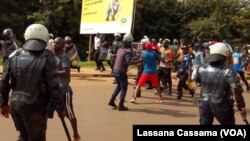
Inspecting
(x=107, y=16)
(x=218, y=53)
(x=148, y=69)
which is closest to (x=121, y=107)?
(x=148, y=69)

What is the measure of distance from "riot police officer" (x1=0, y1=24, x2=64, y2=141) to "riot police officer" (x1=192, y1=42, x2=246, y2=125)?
1926 mm

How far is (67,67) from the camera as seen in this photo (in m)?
7.27

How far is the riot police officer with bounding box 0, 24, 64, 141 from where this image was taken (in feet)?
16.7

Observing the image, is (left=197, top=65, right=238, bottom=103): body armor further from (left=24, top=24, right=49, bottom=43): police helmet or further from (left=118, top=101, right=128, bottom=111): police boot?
(left=118, top=101, right=128, bottom=111): police boot

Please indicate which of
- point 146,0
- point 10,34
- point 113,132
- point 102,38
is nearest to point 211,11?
point 146,0

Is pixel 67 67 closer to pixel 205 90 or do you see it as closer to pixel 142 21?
pixel 205 90

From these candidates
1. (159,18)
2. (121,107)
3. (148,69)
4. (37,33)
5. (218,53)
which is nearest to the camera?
(37,33)

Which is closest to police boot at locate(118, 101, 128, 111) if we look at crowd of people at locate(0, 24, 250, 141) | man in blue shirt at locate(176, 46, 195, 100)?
man in blue shirt at locate(176, 46, 195, 100)

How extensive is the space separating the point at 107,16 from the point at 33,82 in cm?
1830

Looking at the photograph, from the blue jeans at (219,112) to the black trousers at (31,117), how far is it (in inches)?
81.9

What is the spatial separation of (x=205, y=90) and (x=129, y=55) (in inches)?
187

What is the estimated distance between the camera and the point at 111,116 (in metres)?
9.93

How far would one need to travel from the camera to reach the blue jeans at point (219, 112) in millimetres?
5996

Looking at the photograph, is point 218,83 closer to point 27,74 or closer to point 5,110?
point 27,74
